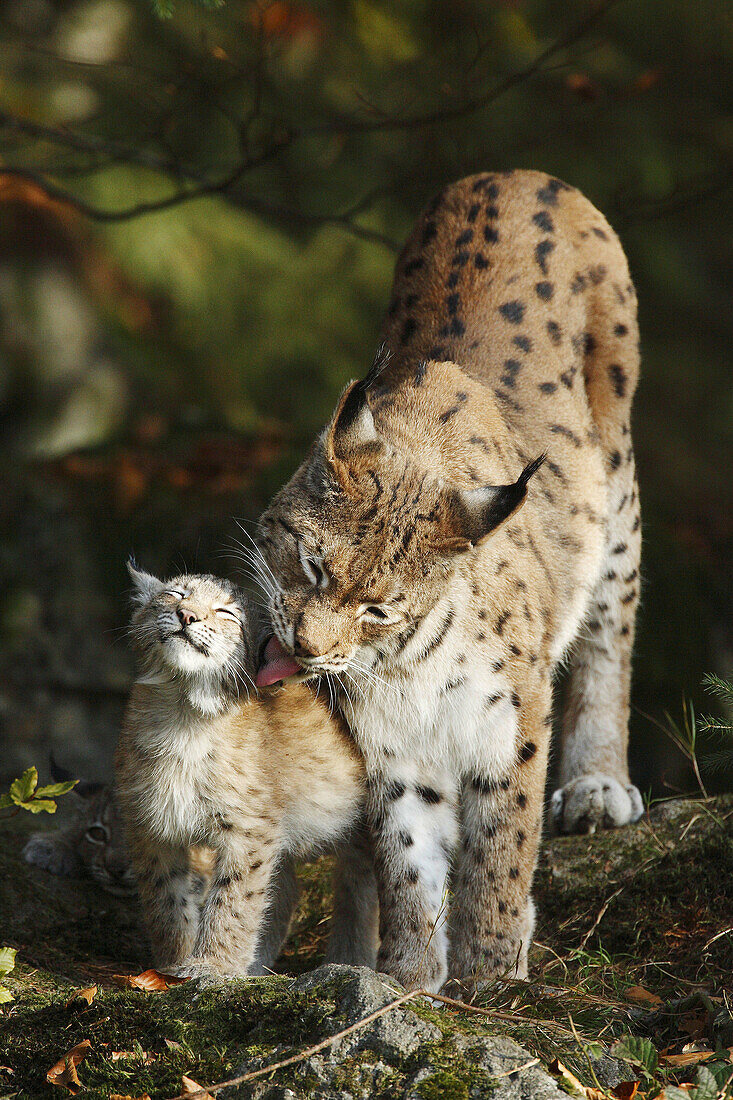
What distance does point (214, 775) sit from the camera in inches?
172

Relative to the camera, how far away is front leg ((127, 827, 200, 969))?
14.6 ft

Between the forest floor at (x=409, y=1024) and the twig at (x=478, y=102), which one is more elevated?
the twig at (x=478, y=102)

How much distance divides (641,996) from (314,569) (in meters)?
1.92

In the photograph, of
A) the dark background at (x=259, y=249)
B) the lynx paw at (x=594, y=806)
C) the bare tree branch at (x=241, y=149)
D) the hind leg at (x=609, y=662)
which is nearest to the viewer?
the lynx paw at (x=594, y=806)

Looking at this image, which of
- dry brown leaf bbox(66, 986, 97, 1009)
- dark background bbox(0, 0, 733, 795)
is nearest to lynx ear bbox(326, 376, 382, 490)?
dry brown leaf bbox(66, 986, 97, 1009)

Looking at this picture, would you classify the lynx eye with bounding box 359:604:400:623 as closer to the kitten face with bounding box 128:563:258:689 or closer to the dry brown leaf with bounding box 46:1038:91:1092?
the kitten face with bounding box 128:563:258:689

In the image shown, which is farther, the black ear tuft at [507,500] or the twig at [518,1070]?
the black ear tuft at [507,500]

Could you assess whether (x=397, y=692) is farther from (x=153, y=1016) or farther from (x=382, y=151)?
(x=382, y=151)

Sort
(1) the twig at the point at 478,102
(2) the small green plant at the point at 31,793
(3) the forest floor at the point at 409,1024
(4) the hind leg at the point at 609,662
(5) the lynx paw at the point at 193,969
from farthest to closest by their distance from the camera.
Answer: (1) the twig at the point at 478,102, (4) the hind leg at the point at 609,662, (5) the lynx paw at the point at 193,969, (2) the small green plant at the point at 31,793, (3) the forest floor at the point at 409,1024

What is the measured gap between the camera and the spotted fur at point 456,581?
427 centimetres

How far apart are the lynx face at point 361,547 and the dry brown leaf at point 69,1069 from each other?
1467mm

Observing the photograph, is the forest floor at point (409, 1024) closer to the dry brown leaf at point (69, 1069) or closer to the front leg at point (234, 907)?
the dry brown leaf at point (69, 1069)

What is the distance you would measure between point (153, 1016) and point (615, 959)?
2.29 meters

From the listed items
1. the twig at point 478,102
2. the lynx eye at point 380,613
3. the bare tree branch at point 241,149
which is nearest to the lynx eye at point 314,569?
the lynx eye at point 380,613
